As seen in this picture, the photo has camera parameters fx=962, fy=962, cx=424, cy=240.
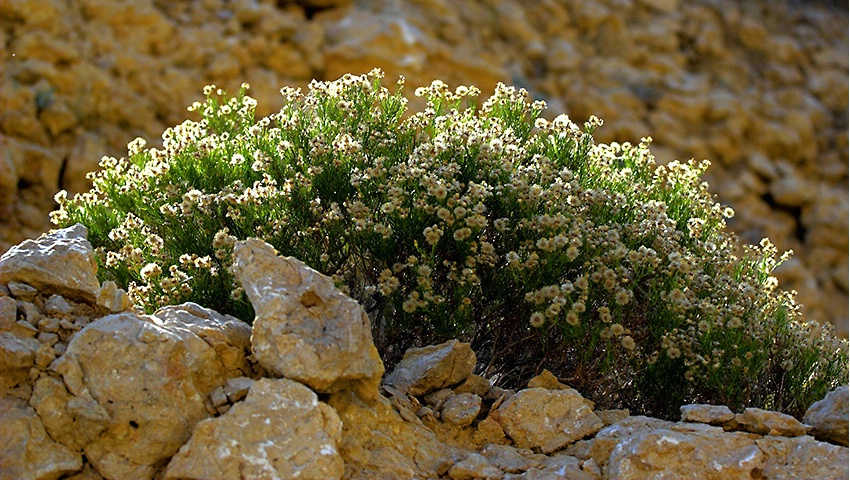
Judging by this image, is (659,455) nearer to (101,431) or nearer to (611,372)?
(611,372)

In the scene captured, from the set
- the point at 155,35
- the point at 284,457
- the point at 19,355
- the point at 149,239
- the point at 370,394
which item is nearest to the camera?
the point at 284,457

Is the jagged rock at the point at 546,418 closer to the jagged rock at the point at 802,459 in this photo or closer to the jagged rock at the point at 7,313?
the jagged rock at the point at 802,459

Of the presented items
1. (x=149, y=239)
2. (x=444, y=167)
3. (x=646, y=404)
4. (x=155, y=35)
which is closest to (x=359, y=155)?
(x=444, y=167)

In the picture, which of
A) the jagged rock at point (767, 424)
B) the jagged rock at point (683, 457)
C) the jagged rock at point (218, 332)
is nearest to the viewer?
the jagged rock at point (683, 457)

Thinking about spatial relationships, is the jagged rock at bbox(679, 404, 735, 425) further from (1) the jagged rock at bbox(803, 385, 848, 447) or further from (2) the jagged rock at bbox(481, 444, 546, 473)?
(2) the jagged rock at bbox(481, 444, 546, 473)

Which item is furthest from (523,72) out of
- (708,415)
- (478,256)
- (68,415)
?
(68,415)

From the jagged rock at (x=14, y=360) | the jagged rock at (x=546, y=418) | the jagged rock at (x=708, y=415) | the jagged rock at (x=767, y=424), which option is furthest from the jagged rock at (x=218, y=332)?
the jagged rock at (x=767, y=424)
